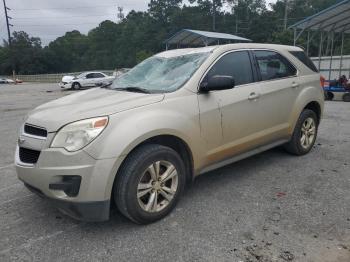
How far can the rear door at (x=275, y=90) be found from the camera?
4.41 metres

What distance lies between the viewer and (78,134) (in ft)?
9.55

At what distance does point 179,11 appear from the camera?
234ft

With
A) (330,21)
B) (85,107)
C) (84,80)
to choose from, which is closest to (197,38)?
(84,80)

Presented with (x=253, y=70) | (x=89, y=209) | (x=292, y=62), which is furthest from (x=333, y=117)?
(x=89, y=209)

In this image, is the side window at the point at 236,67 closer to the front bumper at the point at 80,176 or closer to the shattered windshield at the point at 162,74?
the shattered windshield at the point at 162,74

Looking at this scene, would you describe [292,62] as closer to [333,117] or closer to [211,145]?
[211,145]

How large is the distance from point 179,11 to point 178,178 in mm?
72423

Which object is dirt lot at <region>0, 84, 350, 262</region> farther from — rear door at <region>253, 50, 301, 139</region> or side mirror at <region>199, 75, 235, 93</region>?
side mirror at <region>199, 75, 235, 93</region>

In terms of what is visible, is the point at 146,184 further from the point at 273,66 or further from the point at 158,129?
the point at 273,66

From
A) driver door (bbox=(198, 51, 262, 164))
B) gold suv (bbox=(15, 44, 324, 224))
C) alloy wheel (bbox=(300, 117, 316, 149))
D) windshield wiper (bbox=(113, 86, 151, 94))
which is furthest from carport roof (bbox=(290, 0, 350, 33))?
windshield wiper (bbox=(113, 86, 151, 94))

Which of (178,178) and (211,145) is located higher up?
(211,145)

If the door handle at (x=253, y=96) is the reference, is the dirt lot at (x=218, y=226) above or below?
below

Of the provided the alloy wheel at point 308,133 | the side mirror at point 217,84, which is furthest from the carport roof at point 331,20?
the side mirror at point 217,84

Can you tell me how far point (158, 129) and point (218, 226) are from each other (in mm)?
1090
